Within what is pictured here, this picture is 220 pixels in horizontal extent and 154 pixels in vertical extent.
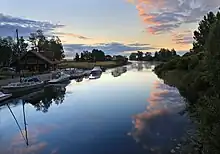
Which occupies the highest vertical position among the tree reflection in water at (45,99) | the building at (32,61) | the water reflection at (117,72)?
the building at (32,61)

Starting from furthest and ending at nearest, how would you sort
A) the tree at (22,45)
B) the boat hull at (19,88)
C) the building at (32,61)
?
the tree at (22,45), the building at (32,61), the boat hull at (19,88)

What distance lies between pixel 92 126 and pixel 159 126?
16.6 feet

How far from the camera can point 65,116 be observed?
28.4 meters

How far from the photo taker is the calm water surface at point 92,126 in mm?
17719

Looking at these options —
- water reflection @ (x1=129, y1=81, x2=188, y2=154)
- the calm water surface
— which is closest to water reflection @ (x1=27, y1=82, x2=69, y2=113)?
the calm water surface

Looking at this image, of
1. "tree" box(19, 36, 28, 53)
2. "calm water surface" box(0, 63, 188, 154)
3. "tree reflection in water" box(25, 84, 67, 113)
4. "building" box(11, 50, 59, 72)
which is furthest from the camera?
"tree" box(19, 36, 28, 53)

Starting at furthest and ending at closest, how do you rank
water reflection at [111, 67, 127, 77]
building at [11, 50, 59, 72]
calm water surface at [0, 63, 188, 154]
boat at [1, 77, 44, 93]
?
water reflection at [111, 67, 127, 77]
building at [11, 50, 59, 72]
boat at [1, 77, 44, 93]
calm water surface at [0, 63, 188, 154]

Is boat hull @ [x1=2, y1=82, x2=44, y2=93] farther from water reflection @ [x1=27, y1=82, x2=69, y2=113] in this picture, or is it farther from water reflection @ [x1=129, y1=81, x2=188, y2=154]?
water reflection @ [x1=129, y1=81, x2=188, y2=154]

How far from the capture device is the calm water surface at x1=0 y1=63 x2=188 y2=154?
17.7 m

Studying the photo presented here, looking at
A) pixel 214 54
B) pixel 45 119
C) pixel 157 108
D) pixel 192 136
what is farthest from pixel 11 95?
pixel 214 54

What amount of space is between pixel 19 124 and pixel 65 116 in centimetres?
443

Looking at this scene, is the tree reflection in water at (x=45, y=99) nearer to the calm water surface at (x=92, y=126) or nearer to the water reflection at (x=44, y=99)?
the water reflection at (x=44, y=99)

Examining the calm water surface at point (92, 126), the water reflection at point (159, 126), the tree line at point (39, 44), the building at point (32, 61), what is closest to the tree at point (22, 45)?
the tree line at point (39, 44)

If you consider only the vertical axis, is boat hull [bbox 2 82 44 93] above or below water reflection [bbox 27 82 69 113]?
above
